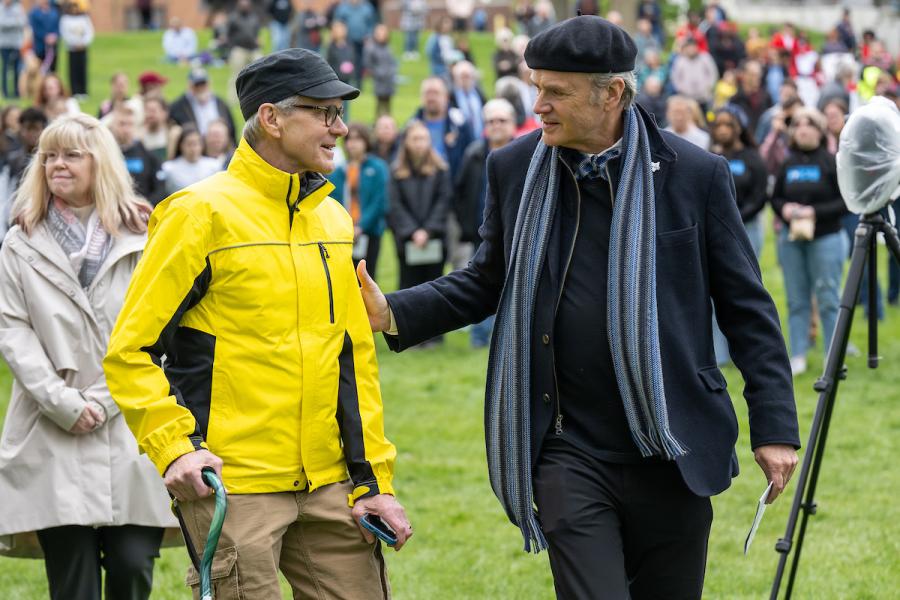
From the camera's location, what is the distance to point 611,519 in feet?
13.6

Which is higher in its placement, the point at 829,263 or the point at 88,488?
the point at 88,488

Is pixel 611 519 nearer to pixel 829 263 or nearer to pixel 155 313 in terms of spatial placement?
pixel 155 313

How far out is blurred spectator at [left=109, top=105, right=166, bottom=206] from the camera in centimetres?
1312

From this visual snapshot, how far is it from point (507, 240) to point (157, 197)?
30.3 ft

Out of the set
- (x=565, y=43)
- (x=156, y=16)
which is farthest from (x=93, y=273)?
(x=156, y=16)

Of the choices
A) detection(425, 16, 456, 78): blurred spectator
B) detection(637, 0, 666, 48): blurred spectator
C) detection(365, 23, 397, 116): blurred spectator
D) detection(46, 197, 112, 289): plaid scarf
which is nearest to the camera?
detection(46, 197, 112, 289): plaid scarf

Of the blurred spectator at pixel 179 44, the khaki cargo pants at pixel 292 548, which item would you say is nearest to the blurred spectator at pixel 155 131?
the khaki cargo pants at pixel 292 548

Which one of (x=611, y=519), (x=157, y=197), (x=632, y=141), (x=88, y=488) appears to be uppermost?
(x=632, y=141)

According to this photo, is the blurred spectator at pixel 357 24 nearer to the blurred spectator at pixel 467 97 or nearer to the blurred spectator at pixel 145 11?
the blurred spectator at pixel 467 97

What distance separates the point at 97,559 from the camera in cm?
540

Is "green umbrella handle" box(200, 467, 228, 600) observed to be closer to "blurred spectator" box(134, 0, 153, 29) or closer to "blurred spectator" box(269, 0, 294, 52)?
"blurred spectator" box(269, 0, 294, 52)

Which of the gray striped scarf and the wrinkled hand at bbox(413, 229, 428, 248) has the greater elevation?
the gray striped scarf

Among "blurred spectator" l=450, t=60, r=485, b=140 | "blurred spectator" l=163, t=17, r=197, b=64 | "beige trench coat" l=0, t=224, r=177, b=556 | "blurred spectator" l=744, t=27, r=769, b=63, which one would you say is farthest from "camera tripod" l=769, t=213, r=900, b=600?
"blurred spectator" l=163, t=17, r=197, b=64

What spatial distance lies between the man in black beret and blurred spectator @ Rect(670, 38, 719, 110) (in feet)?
71.4
